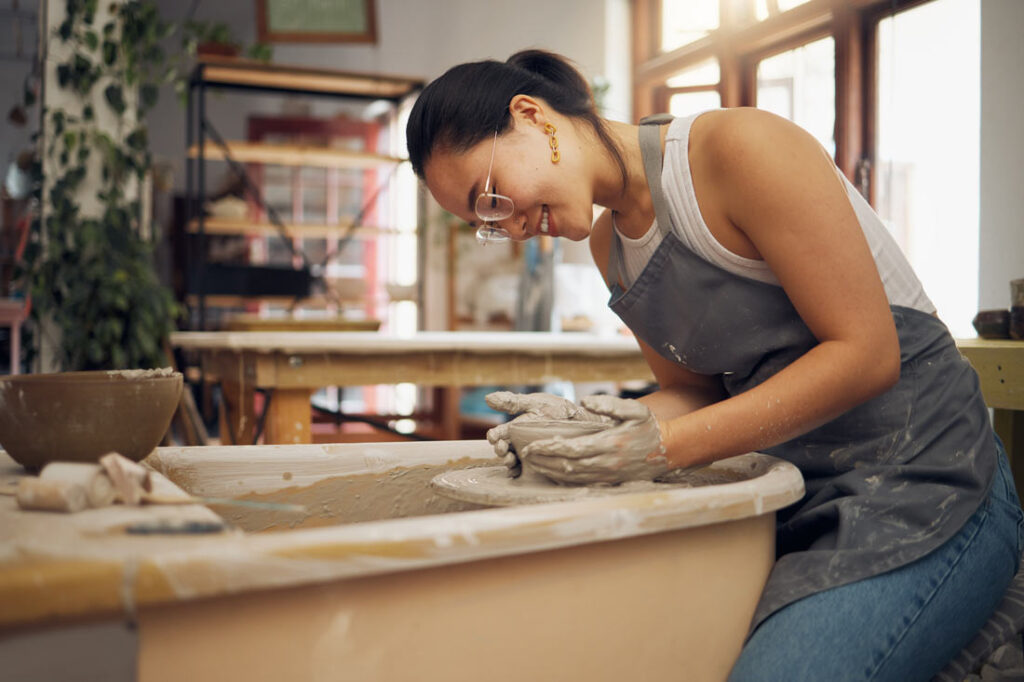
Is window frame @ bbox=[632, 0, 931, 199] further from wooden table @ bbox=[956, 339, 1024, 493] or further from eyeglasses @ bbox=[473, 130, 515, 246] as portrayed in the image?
eyeglasses @ bbox=[473, 130, 515, 246]

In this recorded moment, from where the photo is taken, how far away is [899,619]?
0.85 meters

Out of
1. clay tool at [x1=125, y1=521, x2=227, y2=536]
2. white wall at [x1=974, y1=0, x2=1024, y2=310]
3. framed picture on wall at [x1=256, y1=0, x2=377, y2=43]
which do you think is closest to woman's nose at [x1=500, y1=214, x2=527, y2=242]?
clay tool at [x1=125, y1=521, x2=227, y2=536]

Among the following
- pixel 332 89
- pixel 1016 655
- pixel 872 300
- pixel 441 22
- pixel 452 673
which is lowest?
pixel 1016 655

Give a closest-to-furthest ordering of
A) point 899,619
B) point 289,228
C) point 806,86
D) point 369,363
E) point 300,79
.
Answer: point 899,619 → point 369,363 → point 806,86 → point 300,79 → point 289,228

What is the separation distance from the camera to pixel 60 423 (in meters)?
0.74

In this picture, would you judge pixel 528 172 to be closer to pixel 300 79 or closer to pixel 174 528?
pixel 174 528

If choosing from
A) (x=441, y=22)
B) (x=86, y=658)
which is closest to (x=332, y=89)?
(x=441, y=22)

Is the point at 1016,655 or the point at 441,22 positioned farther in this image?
the point at 441,22

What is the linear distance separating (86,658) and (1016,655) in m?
0.94

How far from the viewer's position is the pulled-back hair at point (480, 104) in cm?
102

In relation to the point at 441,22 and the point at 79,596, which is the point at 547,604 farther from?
the point at 441,22

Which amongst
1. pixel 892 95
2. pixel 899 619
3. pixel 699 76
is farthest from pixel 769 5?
pixel 899 619

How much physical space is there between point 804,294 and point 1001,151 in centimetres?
233

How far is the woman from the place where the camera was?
2.77ft
